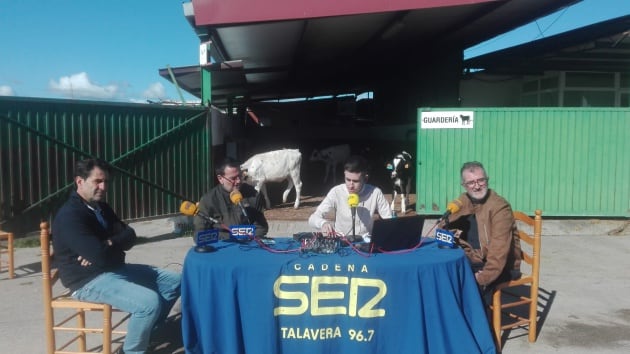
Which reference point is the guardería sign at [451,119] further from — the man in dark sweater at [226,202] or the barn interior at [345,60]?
the man in dark sweater at [226,202]

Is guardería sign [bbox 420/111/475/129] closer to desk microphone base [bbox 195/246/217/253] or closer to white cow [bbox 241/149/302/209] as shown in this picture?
white cow [bbox 241/149/302/209]

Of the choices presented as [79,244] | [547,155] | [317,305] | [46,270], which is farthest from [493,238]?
[547,155]

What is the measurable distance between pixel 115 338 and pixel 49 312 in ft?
2.91

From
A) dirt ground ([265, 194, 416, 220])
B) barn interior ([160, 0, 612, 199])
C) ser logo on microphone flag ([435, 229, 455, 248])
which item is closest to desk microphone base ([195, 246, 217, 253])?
ser logo on microphone flag ([435, 229, 455, 248])

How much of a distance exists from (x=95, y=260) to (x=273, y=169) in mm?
7005

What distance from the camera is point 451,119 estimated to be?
28.8ft

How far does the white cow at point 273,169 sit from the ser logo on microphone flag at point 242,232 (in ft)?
19.9

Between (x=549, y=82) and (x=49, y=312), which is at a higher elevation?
(x=549, y=82)

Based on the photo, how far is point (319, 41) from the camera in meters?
12.2

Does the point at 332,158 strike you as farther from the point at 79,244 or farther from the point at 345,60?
the point at 79,244

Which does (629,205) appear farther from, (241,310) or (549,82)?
(241,310)

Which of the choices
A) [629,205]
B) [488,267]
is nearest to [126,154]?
[488,267]

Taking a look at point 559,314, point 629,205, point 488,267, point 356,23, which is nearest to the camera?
point 488,267

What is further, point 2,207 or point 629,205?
point 629,205
